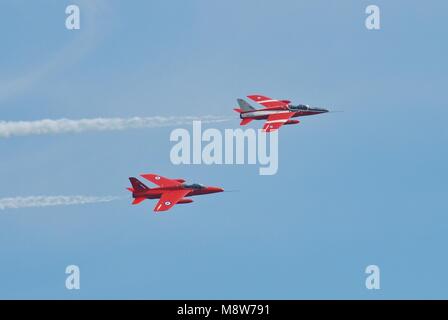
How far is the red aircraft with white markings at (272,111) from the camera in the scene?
416 feet

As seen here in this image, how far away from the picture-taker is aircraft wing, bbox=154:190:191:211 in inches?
4695

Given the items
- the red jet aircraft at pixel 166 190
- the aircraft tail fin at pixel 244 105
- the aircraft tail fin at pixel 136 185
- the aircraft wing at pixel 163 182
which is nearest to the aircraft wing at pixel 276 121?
the aircraft tail fin at pixel 244 105

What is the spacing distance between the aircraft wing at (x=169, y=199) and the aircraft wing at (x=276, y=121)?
9.78m

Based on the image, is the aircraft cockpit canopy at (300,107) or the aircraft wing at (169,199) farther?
the aircraft cockpit canopy at (300,107)

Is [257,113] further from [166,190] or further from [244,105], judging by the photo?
[166,190]

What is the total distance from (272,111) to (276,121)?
1840 mm

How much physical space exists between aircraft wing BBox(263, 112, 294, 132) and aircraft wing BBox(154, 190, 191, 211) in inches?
385

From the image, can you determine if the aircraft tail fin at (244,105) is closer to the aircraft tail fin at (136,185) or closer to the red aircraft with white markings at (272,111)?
the red aircraft with white markings at (272,111)

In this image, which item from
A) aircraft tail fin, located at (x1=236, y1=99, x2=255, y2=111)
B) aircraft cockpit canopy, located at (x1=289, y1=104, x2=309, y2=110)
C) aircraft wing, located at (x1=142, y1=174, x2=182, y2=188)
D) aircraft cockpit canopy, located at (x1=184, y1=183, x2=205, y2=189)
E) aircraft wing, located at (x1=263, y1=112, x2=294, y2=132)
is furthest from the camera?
aircraft cockpit canopy, located at (x1=289, y1=104, x2=309, y2=110)

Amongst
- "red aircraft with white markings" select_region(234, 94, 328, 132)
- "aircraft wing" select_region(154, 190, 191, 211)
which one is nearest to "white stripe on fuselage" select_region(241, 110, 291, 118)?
"red aircraft with white markings" select_region(234, 94, 328, 132)

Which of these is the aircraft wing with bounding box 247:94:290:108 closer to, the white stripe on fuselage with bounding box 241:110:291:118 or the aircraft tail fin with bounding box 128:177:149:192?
the white stripe on fuselage with bounding box 241:110:291:118
